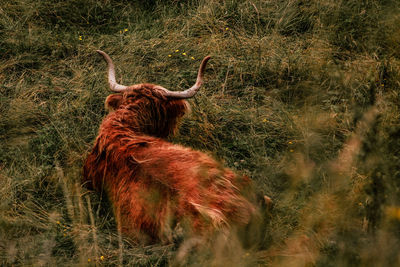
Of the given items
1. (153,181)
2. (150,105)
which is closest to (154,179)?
(153,181)

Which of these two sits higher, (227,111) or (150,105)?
(150,105)

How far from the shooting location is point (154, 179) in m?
3.02

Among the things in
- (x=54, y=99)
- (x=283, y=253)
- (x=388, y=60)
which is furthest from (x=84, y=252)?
(x=388, y=60)

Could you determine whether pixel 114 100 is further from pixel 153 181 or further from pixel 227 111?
pixel 153 181

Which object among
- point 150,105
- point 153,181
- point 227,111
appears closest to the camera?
point 153,181

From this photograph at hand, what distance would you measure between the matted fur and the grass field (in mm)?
185

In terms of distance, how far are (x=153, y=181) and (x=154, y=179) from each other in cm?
1

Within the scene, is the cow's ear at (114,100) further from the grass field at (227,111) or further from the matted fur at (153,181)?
the grass field at (227,111)

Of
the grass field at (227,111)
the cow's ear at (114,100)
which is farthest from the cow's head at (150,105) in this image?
the grass field at (227,111)

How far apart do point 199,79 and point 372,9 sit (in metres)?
2.82

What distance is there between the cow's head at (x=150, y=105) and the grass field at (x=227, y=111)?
0.44m

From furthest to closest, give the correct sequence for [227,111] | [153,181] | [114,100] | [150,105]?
[227,111], [114,100], [150,105], [153,181]

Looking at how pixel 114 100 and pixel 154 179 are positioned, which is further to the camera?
pixel 114 100

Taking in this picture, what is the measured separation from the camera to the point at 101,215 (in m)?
3.70
